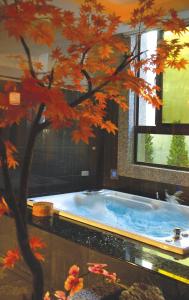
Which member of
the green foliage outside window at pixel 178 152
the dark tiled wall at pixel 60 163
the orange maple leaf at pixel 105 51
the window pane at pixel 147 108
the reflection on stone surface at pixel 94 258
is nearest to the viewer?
the orange maple leaf at pixel 105 51

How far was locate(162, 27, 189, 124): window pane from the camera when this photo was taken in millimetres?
3633

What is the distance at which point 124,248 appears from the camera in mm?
2102

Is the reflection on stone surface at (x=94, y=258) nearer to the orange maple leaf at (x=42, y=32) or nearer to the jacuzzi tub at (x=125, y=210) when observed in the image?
the jacuzzi tub at (x=125, y=210)

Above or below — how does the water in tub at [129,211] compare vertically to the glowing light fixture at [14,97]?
below

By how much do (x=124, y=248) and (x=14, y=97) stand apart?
1425 millimetres

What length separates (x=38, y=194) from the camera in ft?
11.4

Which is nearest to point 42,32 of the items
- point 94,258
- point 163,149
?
point 94,258

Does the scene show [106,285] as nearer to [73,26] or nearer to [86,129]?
[86,129]

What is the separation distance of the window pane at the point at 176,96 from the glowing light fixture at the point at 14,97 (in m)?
2.87

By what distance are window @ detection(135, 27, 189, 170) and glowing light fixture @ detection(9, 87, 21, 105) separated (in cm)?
268

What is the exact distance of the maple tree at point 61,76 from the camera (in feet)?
2.99

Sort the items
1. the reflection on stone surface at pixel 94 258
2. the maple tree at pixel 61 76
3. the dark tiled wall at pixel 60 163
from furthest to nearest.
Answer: the dark tiled wall at pixel 60 163 < the reflection on stone surface at pixel 94 258 < the maple tree at pixel 61 76

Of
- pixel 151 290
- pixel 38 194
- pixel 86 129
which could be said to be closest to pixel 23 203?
pixel 86 129

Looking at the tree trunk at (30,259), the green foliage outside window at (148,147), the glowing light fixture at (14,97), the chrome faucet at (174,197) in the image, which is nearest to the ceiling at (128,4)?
the green foliage outside window at (148,147)
